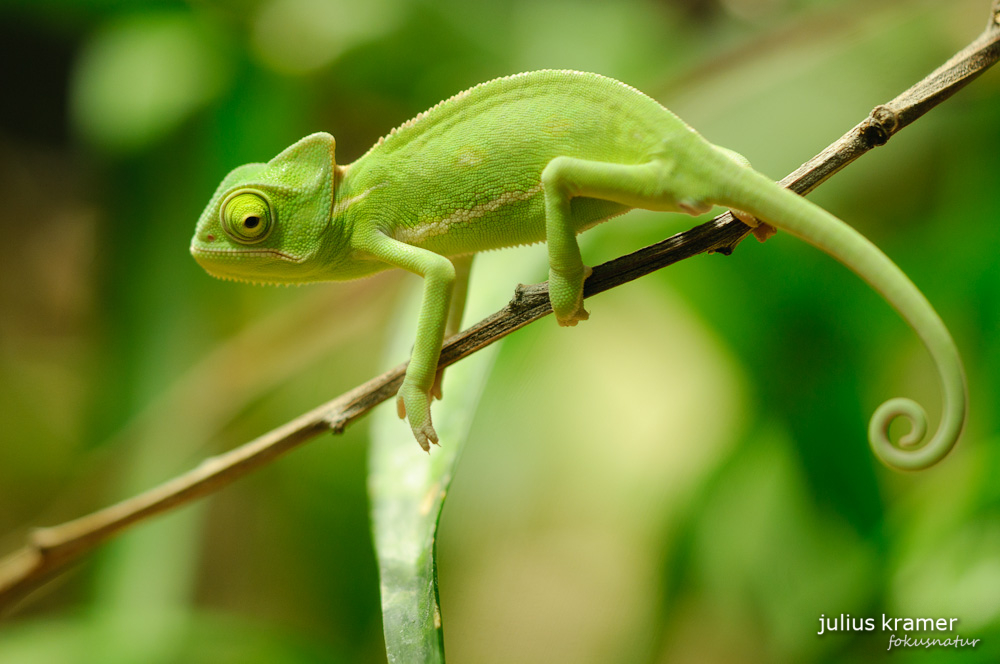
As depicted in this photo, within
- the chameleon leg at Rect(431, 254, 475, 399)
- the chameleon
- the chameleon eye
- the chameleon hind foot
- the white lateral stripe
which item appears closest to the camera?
the chameleon

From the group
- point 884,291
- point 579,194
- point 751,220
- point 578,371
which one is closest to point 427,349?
point 579,194

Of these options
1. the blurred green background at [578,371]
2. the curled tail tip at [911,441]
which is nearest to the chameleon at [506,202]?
the curled tail tip at [911,441]

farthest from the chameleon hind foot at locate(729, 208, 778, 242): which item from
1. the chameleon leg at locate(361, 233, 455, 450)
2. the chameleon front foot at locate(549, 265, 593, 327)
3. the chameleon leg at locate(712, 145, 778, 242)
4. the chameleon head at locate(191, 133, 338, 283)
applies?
the chameleon head at locate(191, 133, 338, 283)

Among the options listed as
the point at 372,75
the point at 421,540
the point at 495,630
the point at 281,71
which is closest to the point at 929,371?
the point at 495,630

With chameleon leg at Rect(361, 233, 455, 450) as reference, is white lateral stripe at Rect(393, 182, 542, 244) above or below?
above

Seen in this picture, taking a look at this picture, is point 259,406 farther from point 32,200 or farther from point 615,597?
point 32,200

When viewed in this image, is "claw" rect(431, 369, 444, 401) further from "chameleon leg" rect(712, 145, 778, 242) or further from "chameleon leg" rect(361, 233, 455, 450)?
"chameleon leg" rect(712, 145, 778, 242)

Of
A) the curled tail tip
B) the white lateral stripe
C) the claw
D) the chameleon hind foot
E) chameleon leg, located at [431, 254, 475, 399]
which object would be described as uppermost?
chameleon leg, located at [431, 254, 475, 399]

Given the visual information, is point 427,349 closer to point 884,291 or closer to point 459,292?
point 459,292
